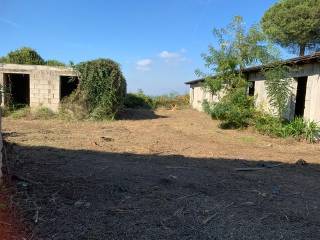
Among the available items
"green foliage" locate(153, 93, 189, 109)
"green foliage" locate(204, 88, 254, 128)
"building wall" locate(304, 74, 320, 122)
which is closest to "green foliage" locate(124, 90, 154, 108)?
"green foliage" locate(153, 93, 189, 109)

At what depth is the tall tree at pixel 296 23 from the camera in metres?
23.7

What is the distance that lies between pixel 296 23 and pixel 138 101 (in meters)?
13.9

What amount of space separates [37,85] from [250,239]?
50.0 feet

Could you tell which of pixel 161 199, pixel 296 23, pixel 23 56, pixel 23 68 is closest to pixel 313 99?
pixel 161 199

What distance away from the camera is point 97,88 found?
15.9 m

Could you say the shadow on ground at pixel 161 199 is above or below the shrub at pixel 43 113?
below

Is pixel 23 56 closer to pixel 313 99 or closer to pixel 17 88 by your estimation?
pixel 17 88

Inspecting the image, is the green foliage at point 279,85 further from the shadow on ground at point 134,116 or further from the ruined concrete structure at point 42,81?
the ruined concrete structure at point 42,81

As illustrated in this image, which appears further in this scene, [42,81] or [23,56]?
[23,56]

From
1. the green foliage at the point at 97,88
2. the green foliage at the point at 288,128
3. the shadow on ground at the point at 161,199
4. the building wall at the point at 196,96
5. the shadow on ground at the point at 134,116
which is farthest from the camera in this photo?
the building wall at the point at 196,96

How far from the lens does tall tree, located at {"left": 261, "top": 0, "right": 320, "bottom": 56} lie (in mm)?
23688

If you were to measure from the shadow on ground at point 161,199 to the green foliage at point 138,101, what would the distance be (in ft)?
69.0

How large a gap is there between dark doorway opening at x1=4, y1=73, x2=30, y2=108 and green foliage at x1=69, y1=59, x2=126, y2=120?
3.61 m

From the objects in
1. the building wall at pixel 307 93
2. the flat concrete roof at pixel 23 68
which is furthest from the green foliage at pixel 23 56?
the building wall at pixel 307 93
